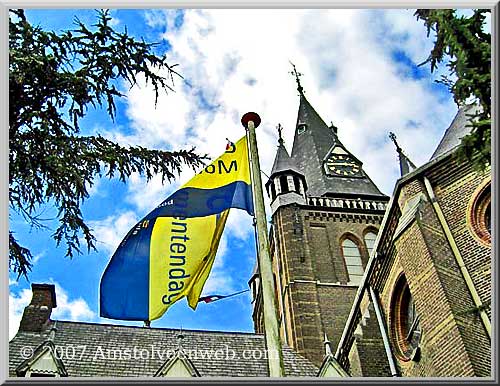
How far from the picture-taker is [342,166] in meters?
42.0

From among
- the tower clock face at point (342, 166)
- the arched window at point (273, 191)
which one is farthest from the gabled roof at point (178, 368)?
the tower clock face at point (342, 166)

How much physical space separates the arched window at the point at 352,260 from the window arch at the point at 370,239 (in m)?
0.62

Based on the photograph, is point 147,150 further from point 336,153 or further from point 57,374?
point 336,153

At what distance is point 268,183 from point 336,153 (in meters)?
8.89

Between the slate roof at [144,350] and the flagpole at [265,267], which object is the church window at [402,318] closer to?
the slate roof at [144,350]

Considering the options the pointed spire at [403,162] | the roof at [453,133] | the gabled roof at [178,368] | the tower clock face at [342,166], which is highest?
the tower clock face at [342,166]

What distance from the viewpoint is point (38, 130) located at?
6.44 meters

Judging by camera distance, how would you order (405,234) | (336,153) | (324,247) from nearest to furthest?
(405,234), (324,247), (336,153)

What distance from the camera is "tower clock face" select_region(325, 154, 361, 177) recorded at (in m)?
41.0

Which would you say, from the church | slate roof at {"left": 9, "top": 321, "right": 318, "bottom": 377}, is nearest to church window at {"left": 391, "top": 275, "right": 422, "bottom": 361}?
the church

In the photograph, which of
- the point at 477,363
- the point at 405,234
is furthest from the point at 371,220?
the point at 477,363

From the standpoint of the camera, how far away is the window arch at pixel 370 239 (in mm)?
34162

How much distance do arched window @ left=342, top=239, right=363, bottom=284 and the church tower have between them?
0.18 feet

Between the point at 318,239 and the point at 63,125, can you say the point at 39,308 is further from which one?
the point at 318,239
